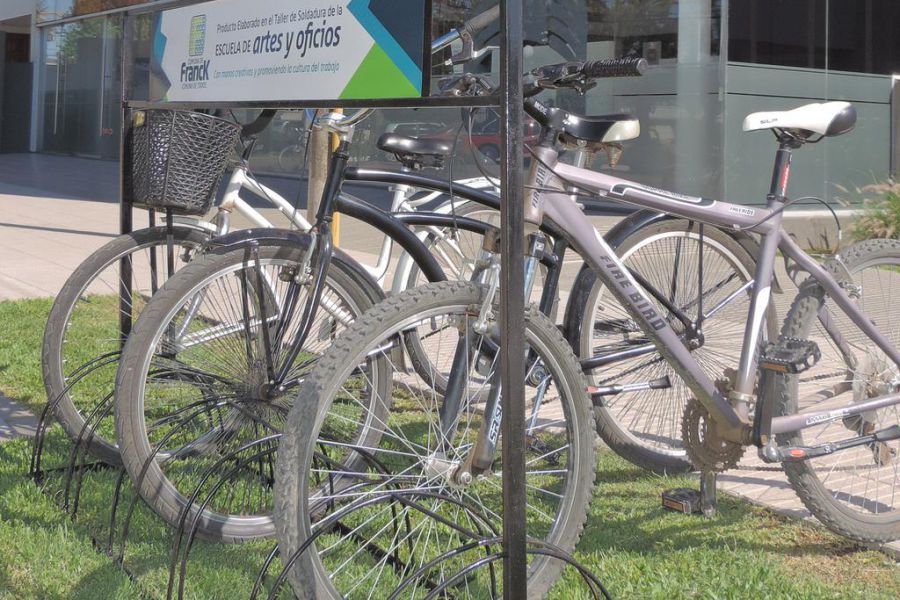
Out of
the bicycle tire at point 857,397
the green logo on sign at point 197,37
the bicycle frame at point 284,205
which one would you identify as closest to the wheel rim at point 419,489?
the bicycle frame at point 284,205

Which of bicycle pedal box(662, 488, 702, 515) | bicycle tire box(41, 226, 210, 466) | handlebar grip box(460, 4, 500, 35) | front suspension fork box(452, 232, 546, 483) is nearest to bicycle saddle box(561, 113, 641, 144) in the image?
front suspension fork box(452, 232, 546, 483)

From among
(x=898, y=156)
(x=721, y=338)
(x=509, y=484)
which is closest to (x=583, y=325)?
(x=721, y=338)

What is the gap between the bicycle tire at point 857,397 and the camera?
140 inches

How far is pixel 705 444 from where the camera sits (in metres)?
3.55

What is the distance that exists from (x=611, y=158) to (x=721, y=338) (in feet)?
3.30

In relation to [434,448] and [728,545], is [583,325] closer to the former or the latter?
[728,545]

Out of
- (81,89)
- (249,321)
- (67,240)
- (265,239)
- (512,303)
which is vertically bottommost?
(249,321)

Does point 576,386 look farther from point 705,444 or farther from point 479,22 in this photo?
point 479,22

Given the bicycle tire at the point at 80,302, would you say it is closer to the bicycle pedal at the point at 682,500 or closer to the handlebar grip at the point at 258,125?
the handlebar grip at the point at 258,125

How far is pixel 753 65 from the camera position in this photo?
12719 millimetres

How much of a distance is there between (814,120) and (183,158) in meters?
2.06

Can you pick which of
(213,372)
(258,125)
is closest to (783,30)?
(258,125)

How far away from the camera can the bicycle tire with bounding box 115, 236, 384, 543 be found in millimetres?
3480

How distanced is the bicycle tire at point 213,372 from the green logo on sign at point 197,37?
874 millimetres
